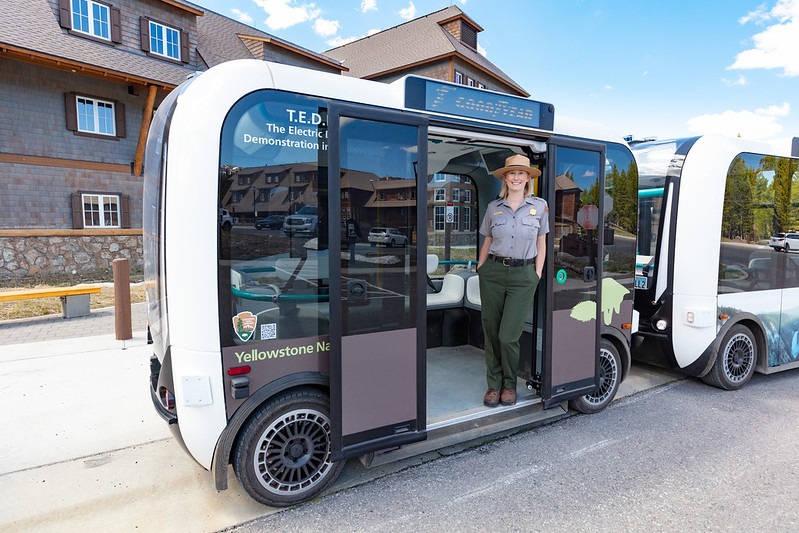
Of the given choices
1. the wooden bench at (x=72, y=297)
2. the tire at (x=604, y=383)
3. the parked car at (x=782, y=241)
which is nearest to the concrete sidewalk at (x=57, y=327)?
the wooden bench at (x=72, y=297)

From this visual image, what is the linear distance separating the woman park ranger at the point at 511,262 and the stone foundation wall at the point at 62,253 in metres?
13.3

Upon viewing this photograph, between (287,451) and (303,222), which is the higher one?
(303,222)

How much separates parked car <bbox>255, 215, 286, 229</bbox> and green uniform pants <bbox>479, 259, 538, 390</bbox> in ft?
6.21

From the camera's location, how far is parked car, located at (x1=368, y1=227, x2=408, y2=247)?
297cm

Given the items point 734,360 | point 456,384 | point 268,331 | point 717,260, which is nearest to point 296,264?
point 268,331

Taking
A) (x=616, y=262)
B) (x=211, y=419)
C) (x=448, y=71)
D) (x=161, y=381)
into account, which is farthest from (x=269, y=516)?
(x=448, y=71)

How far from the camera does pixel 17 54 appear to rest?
1205cm

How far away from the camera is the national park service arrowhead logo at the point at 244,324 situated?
266 centimetres

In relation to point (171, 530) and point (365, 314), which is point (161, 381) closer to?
point (171, 530)

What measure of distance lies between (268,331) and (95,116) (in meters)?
14.8

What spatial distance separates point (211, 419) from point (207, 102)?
→ 1.75 metres

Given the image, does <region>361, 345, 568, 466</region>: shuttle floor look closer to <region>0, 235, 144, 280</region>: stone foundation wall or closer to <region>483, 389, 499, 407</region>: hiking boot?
<region>483, 389, 499, 407</region>: hiking boot

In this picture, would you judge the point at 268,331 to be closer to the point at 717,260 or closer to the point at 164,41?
the point at 717,260

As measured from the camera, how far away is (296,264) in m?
2.80
